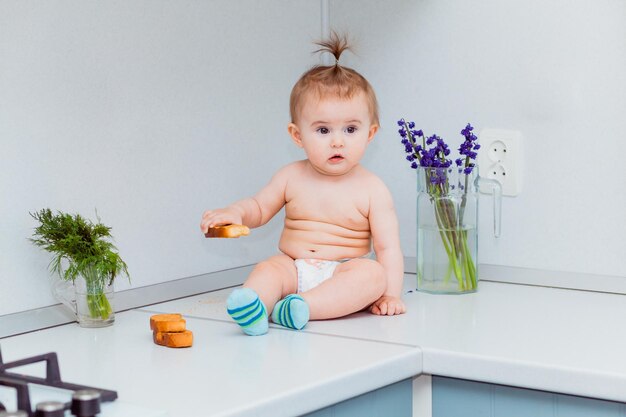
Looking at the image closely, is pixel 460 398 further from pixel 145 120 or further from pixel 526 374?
pixel 145 120

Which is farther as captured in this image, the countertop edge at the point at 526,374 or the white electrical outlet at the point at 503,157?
the white electrical outlet at the point at 503,157

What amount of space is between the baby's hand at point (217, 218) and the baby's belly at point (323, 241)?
4.2 inches

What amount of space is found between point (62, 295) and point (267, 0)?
66 centimetres

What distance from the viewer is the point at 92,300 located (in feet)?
4.25

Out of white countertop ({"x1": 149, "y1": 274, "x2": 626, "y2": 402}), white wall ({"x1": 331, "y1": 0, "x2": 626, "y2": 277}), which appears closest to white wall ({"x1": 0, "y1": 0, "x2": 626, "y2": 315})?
white wall ({"x1": 331, "y1": 0, "x2": 626, "y2": 277})

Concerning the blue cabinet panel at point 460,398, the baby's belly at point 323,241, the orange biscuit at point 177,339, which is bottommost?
the blue cabinet panel at point 460,398

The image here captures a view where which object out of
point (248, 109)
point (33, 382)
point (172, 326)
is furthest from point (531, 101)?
point (33, 382)

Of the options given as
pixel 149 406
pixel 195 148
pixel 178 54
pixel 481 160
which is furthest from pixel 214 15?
pixel 149 406

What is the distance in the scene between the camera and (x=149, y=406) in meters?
0.93

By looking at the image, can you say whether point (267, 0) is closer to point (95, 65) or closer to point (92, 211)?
point (95, 65)

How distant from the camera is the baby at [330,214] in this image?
4.36 feet

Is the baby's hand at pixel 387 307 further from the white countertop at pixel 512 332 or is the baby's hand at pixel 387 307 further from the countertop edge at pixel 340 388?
the countertop edge at pixel 340 388

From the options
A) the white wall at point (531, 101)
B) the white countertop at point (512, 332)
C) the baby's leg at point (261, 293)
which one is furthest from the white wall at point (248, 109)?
the baby's leg at point (261, 293)

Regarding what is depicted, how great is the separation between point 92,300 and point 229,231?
0.21m
